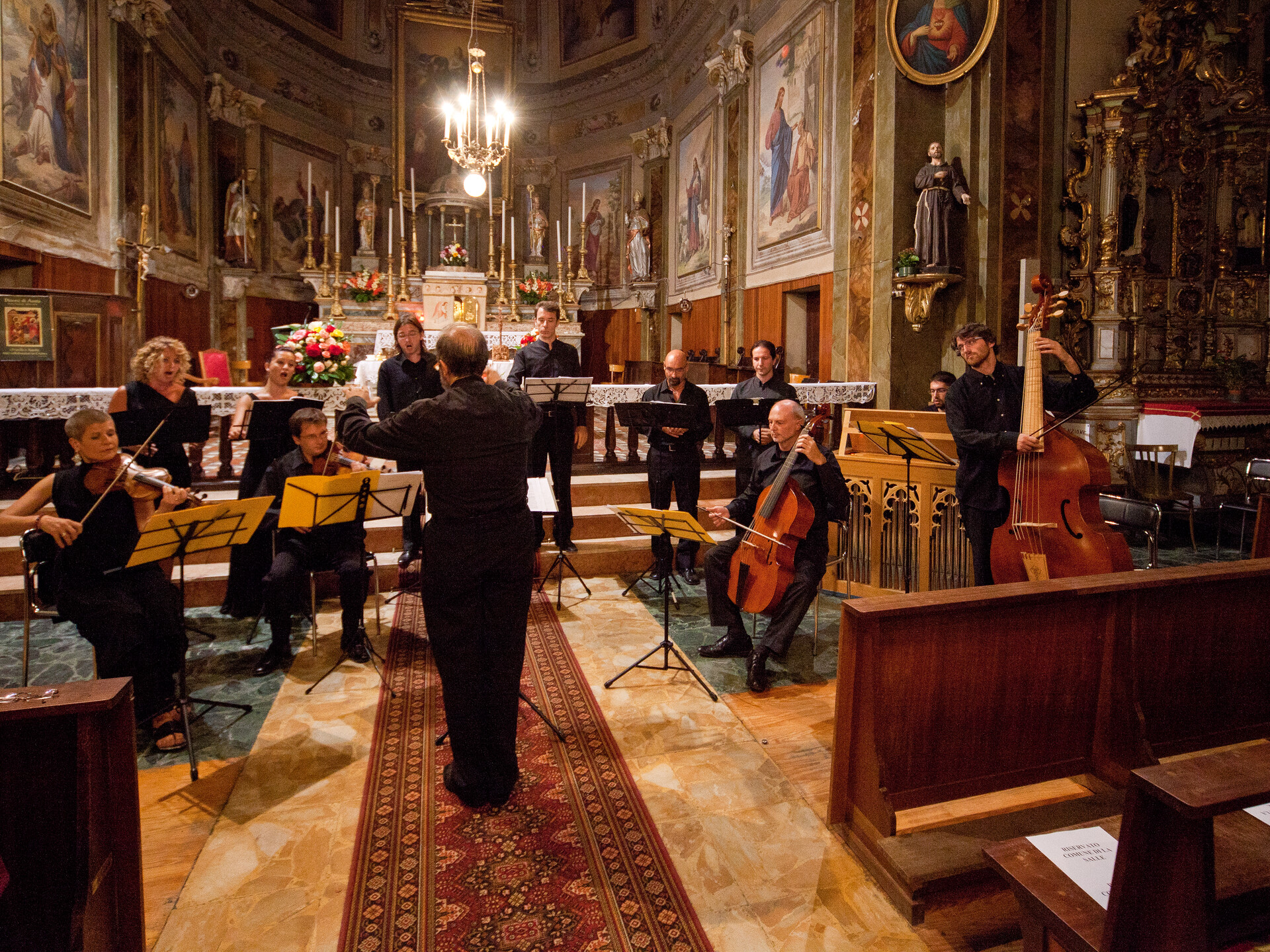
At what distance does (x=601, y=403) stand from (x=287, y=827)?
4.85 meters

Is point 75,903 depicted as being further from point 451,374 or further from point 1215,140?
point 1215,140

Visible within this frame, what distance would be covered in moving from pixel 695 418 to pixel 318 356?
3178 millimetres

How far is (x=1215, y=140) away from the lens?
9.01m

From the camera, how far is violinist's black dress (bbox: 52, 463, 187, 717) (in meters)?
3.33

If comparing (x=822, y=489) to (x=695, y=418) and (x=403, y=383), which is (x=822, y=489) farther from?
(x=403, y=383)

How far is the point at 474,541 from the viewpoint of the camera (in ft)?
9.23

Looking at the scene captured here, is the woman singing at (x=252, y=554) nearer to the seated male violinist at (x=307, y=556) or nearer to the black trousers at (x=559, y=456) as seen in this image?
the seated male violinist at (x=307, y=556)

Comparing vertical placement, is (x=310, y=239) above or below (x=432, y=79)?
below

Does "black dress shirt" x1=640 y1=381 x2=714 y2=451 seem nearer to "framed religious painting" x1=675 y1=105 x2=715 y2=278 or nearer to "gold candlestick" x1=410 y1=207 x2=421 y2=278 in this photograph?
"framed religious painting" x1=675 y1=105 x2=715 y2=278

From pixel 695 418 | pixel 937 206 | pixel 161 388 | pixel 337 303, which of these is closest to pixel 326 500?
pixel 161 388

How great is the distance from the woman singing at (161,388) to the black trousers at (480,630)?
96.3 inches

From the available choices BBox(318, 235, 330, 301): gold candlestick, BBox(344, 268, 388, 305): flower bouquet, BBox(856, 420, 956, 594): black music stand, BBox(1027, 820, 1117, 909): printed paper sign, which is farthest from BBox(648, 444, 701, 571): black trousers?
BBox(318, 235, 330, 301): gold candlestick

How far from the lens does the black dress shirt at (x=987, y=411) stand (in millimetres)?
4125

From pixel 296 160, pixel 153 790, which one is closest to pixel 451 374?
pixel 153 790
